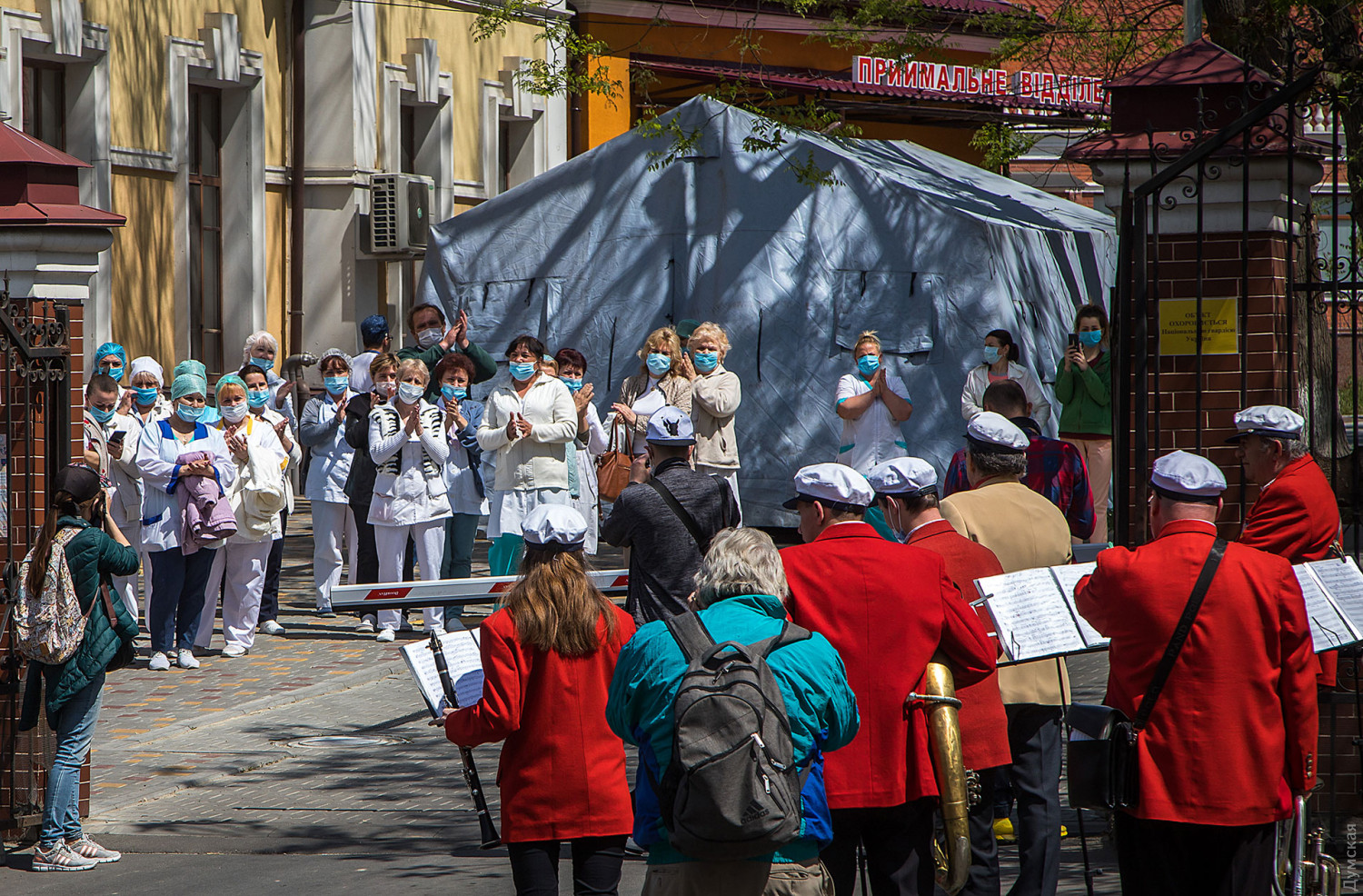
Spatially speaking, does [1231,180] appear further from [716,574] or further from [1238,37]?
[1238,37]

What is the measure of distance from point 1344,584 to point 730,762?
2.49m

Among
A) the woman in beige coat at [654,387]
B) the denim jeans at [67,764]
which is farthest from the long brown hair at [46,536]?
the woman in beige coat at [654,387]

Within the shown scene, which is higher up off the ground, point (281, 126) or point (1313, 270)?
point (281, 126)

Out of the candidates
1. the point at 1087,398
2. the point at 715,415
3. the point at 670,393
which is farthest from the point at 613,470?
the point at 1087,398

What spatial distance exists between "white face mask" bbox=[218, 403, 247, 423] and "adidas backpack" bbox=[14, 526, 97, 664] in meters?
4.47

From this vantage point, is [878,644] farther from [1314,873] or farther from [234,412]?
[234,412]

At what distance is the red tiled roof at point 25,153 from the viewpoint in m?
7.20

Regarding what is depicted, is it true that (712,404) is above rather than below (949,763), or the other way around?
above

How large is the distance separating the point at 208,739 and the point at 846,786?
5.15 m

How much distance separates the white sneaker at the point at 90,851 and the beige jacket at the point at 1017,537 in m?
3.65

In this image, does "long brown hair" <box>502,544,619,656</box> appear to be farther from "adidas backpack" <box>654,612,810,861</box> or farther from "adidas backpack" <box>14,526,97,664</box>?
"adidas backpack" <box>14,526,97,664</box>

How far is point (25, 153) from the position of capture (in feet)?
23.7

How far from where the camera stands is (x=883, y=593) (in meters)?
4.82

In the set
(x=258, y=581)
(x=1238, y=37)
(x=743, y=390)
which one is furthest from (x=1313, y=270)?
(x=743, y=390)
